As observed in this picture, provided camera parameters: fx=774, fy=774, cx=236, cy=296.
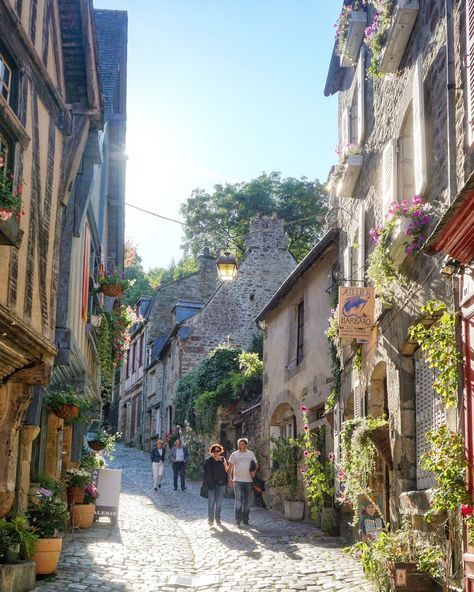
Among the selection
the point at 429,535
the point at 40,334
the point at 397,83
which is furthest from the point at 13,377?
the point at 397,83

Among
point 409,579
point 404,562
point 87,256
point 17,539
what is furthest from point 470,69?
point 87,256

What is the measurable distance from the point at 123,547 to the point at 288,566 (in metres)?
2.13

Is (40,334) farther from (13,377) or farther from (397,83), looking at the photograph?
(397,83)

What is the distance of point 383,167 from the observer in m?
8.88

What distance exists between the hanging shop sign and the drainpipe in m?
2.86

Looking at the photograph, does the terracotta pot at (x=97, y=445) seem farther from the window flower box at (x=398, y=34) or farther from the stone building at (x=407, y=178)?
the window flower box at (x=398, y=34)

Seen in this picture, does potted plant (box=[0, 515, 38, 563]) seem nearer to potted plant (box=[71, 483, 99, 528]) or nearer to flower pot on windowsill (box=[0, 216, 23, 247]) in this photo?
flower pot on windowsill (box=[0, 216, 23, 247])

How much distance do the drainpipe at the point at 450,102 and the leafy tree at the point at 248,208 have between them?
25.9 m

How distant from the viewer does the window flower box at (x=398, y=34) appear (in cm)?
802

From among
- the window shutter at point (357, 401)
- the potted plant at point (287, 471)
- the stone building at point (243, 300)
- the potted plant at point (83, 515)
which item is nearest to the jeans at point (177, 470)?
the potted plant at point (287, 471)

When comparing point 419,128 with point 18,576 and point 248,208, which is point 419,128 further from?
point 248,208

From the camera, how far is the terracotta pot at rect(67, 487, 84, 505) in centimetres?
1088

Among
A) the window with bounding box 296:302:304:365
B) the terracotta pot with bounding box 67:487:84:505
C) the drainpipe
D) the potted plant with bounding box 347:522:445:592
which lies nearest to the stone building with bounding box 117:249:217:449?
the window with bounding box 296:302:304:365

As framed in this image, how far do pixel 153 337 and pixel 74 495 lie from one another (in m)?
23.2
